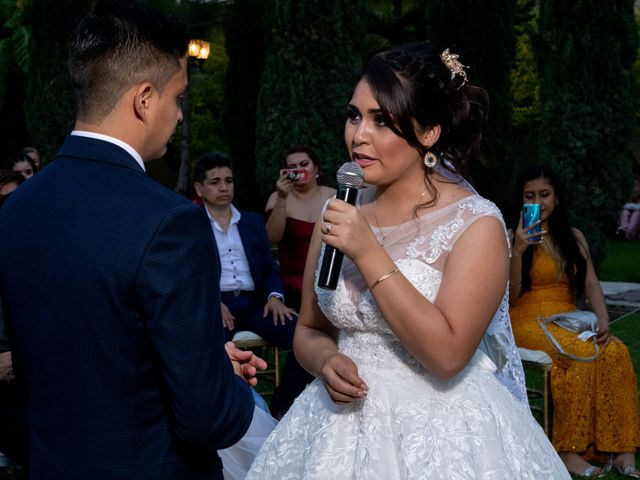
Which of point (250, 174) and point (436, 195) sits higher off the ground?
point (436, 195)

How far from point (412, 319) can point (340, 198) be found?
387 millimetres

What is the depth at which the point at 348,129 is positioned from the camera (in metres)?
2.66

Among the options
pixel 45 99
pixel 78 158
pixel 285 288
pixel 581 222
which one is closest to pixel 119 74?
pixel 78 158

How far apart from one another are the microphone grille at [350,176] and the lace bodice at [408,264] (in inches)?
12.8

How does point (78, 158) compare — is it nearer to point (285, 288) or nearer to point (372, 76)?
point (372, 76)

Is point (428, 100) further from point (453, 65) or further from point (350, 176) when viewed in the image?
point (350, 176)

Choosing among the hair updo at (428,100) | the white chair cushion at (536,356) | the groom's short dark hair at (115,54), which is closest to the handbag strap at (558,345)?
the white chair cushion at (536,356)

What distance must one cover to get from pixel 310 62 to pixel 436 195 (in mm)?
10224

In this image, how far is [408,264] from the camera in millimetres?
2555

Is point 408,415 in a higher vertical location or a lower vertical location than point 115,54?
lower

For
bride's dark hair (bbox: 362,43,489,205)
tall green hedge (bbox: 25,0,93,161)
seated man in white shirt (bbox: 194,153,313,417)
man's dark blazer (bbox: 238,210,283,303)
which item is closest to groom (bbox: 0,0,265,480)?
bride's dark hair (bbox: 362,43,489,205)

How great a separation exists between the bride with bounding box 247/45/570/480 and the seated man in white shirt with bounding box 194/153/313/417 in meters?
3.68

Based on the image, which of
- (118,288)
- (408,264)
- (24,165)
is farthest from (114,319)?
(24,165)

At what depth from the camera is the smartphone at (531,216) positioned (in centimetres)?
545
